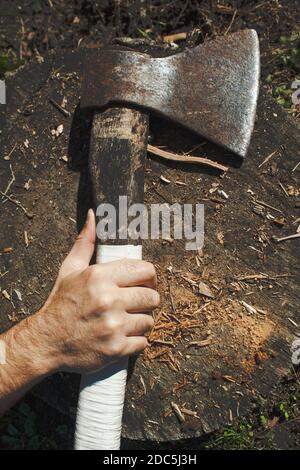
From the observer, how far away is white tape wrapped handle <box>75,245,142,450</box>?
2129 millimetres

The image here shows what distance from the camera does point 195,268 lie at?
2334 mm

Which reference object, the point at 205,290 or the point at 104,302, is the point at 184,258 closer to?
the point at 205,290

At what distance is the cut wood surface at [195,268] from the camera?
2.29 m

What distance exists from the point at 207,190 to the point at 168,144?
0.94 feet

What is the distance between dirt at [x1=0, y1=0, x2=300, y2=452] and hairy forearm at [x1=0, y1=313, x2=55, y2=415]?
0.67 feet

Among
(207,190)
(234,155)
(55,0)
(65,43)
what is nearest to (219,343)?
(207,190)

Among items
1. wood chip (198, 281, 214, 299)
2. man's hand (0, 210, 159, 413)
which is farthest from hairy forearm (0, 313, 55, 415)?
wood chip (198, 281, 214, 299)

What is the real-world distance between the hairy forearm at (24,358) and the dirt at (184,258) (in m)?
0.20

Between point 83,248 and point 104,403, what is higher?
point 83,248

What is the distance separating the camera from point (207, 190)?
2.36 metres

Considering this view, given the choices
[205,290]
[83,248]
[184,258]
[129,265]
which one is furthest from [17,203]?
[205,290]

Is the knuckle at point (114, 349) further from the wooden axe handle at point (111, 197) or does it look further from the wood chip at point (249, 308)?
the wood chip at point (249, 308)

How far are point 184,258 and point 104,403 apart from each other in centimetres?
71

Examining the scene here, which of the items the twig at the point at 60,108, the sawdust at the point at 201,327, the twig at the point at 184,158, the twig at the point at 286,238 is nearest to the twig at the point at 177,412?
the sawdust at the point at 201,327
